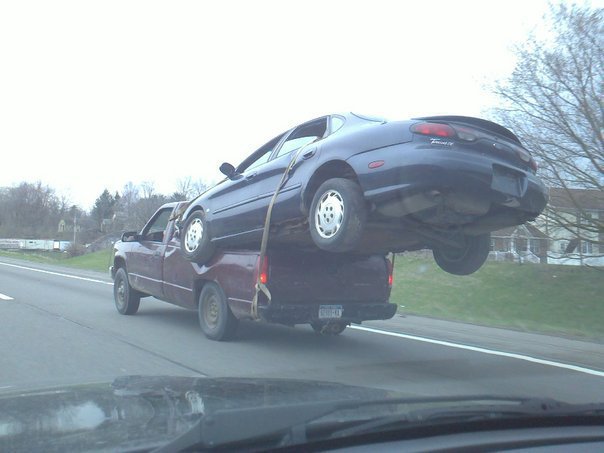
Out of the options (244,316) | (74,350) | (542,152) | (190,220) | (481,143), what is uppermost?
(542,152)

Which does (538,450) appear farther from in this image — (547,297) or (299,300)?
(547,297)

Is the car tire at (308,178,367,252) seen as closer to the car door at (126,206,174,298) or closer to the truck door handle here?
the truck door handle

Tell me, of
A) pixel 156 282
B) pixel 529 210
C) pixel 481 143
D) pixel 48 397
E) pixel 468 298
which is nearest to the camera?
pixel 48 397

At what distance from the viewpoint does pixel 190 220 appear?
1012cm

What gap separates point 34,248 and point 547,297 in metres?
65.9

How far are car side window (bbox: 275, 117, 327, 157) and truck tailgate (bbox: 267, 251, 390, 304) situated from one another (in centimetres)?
138

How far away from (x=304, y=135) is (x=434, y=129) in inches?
96.8

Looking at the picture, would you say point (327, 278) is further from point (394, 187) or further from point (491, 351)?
point (394, 187)


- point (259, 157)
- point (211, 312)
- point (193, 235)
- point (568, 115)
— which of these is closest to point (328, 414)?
point (259, 157)

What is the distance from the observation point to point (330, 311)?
29.2ft

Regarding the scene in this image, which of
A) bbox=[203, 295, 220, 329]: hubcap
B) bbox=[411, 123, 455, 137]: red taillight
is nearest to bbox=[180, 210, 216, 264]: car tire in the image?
bbox=[203, 295, 220, 329]: hubcap

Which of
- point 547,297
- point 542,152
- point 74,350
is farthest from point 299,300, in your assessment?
point 547,297

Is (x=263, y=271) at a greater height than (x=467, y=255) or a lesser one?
lesser

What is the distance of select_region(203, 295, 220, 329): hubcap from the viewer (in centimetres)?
969
